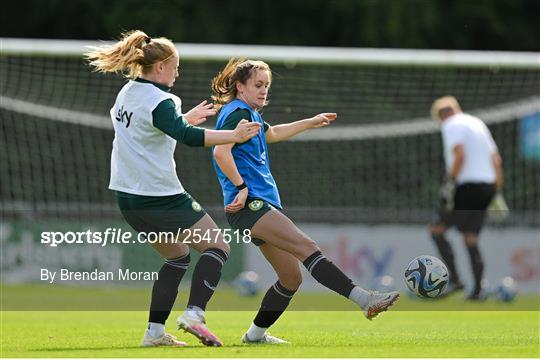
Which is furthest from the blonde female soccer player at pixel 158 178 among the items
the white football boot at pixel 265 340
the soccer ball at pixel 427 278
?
the soccer ball at pixel 427 278

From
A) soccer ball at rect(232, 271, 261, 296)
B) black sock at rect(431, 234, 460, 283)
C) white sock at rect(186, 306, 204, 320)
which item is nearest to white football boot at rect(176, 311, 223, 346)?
white sock at rect(186, 306, 204, 320)

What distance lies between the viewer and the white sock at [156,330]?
806 cm

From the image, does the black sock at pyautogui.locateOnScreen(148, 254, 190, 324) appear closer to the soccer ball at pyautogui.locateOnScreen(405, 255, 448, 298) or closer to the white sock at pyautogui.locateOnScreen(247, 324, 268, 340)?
the white sock at pyautogui.locateOnScreen(247, 324, 268, 340)

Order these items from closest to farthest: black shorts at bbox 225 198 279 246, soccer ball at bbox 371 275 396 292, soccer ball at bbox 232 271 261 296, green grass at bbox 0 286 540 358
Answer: green grass at bbox 0 286 540 358, black shorts at bbox 225 198 279 246, soccer ball at bbox 232 271 261 296, soccer ball at bbox 371 275 396 292

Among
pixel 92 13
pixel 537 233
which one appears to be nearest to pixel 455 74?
pixel 537 233

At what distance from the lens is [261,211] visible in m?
8.05

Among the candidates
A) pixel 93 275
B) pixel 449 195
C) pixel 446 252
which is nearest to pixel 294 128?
pixel 446 252

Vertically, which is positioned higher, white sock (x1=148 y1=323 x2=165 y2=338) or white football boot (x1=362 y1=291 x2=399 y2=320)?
white football boot (x1=362 y1=291 x2=399 y2=320)

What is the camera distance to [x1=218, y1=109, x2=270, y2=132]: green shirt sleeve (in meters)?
8.06

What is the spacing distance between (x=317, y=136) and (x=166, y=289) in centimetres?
960

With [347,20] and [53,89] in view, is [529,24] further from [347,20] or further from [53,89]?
[53,89]

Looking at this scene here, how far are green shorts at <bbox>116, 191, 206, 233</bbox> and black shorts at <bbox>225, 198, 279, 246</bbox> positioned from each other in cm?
25

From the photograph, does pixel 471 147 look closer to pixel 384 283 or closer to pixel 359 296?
pixel 384 283

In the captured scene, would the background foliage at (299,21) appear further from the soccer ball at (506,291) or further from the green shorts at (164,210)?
the green shorts at (164,210)
